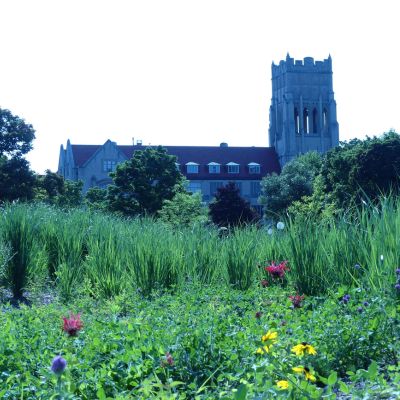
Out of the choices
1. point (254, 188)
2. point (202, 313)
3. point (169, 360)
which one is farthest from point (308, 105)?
point (169, 360)

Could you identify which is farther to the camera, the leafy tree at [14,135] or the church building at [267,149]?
the church building at [267,149]

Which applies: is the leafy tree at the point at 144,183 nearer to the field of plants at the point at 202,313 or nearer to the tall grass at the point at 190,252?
the tall grass at the point at 190,252

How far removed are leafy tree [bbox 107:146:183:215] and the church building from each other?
27325 mm

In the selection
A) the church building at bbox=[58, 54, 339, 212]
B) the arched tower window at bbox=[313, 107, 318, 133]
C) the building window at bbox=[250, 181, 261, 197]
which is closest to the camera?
the church building at bbox=[58, 54, 339, 212]

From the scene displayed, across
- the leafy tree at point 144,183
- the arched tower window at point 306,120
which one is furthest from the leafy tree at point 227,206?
the arched tower window at point 306,120

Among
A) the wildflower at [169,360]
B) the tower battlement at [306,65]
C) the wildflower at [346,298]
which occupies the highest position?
the tower battlement at [306,65]

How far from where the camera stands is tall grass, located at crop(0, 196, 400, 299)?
21.2ft

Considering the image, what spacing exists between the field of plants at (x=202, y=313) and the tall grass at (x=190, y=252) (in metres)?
0.02

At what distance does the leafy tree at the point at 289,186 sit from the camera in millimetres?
62625

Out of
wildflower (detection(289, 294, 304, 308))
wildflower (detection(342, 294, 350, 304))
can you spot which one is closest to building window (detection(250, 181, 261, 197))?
wildflower (detection(289, 294, 304, 308))

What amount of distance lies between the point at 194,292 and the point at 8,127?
128 feet

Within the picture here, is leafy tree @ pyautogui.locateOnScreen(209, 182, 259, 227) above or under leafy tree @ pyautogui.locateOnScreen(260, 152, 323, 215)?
→ under

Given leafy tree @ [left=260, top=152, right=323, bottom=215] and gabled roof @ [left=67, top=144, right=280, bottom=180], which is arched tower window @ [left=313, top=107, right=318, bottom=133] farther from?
leafy tree @ [left=260, top=152, right=323, bottom=215]

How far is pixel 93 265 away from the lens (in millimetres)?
9320
